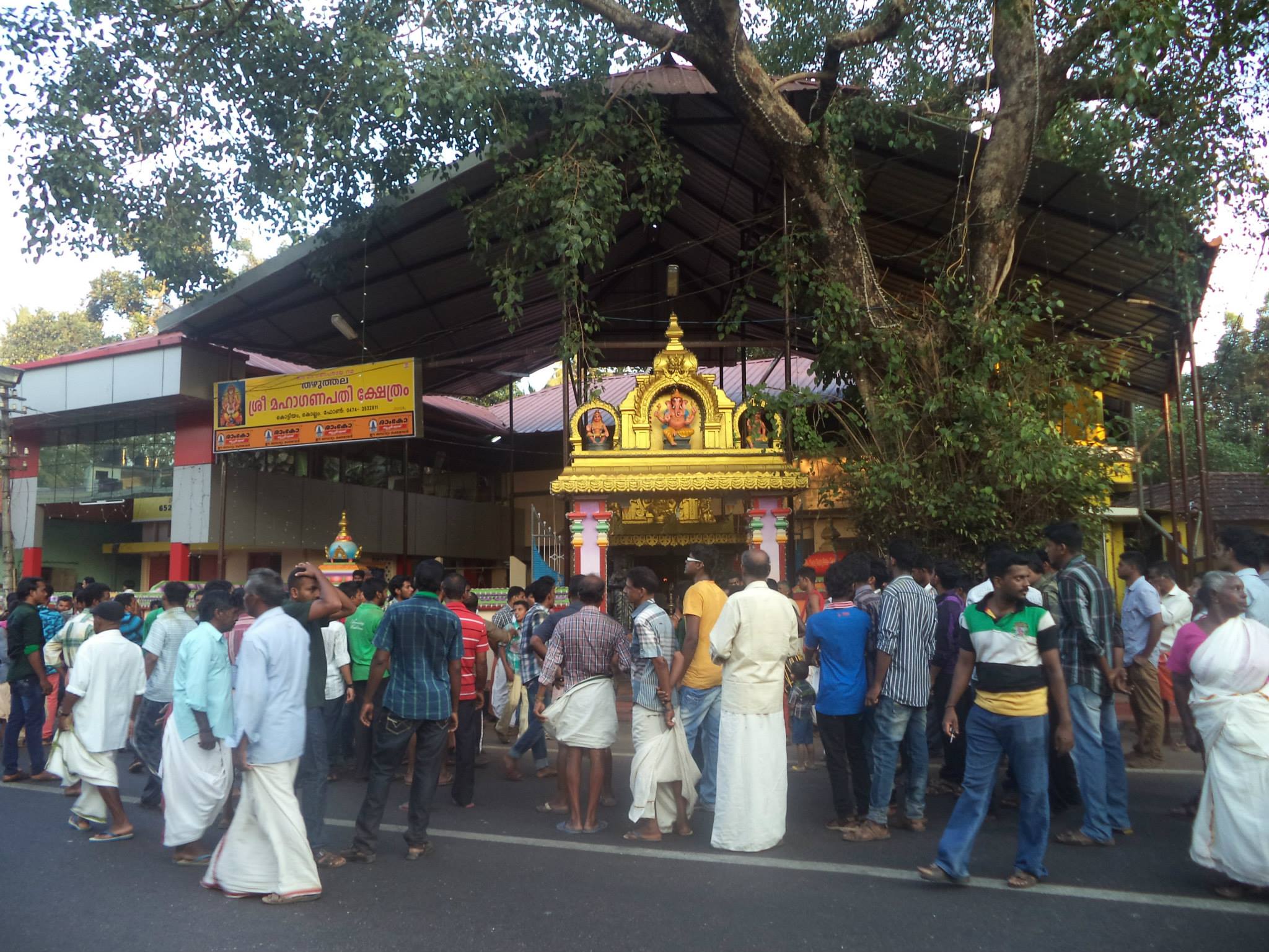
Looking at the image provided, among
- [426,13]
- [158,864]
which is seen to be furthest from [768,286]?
[158,864]

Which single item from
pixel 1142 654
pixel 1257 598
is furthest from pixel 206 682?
pixel 1142 654

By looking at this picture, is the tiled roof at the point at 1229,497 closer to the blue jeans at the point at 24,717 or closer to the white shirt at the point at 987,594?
the white shirt at the point at 987,594

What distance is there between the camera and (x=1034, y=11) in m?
10.7

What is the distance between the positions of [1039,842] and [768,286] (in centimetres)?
1426


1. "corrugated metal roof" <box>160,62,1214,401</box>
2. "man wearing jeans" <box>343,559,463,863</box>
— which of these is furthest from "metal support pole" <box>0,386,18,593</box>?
"man wearing jeans" <box>343,559,463,863</box>

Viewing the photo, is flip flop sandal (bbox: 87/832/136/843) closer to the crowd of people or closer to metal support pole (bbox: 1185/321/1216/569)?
the crowd of people

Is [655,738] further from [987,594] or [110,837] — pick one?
[110,837]

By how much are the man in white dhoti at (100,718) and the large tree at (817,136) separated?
5878mm

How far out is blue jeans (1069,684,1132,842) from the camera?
5.86 metres

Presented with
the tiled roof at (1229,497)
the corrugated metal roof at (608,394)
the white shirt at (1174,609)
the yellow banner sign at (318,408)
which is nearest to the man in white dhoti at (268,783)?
the white shirt at (1174,609)

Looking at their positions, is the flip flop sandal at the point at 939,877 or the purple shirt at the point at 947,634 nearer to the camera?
the flip flop sandal at the point at 939,877

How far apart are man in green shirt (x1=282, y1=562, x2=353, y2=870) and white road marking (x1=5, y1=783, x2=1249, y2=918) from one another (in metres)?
0.84

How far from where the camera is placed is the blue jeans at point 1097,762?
586 cm

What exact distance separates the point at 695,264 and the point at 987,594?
15106 millimetres
